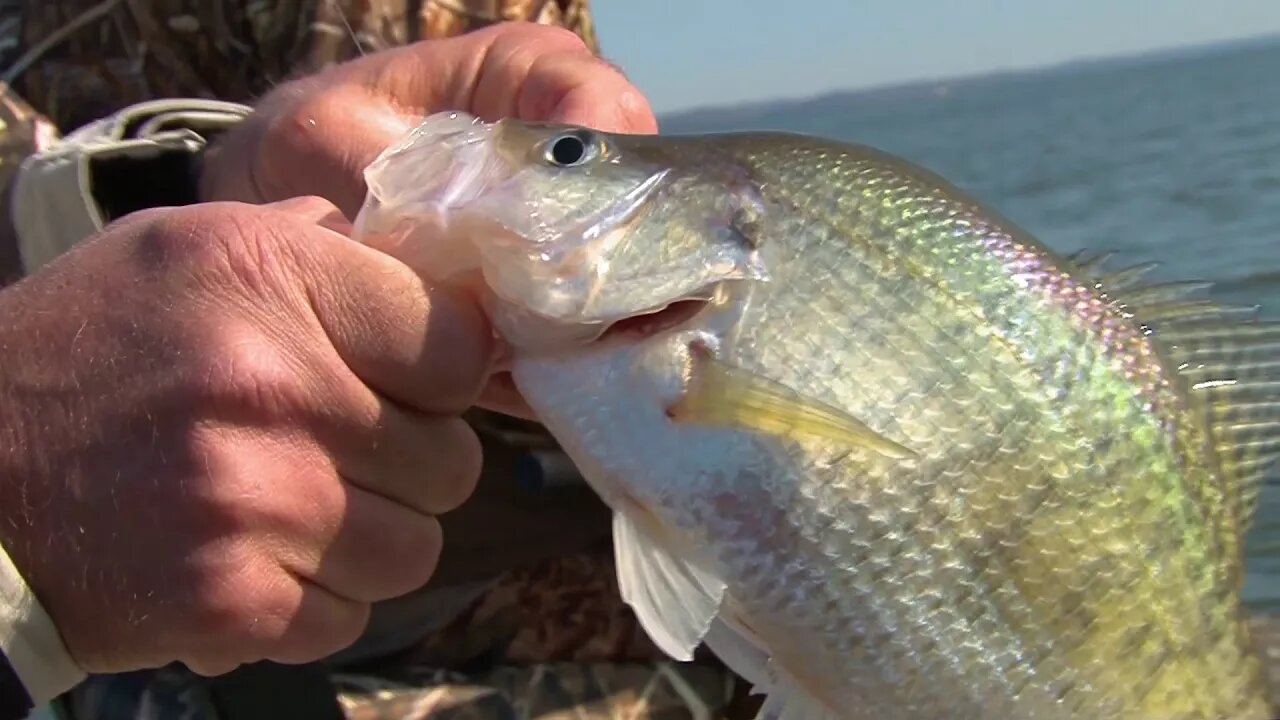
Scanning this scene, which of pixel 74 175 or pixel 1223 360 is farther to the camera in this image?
pixel 74 175

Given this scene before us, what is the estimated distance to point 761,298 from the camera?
1.48m

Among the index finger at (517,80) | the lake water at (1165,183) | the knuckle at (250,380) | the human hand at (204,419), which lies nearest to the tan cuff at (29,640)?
the human hand at (204,419)

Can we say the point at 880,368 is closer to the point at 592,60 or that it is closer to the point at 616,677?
the point at 592,60

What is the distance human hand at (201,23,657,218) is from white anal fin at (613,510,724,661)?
1.99 feet

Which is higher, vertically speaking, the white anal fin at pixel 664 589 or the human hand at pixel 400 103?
the human hand at pixel 400 103

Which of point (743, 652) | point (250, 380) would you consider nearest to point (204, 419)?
point (250, 380)

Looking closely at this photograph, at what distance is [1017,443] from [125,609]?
1018 millimetres

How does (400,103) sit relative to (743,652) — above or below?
above

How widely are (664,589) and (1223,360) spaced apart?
0.86m

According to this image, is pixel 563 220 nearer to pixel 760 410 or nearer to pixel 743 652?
pixel 760 410

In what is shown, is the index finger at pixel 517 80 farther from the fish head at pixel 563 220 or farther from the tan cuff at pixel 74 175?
the tan cuff at pixel 74 175

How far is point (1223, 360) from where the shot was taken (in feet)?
5.67

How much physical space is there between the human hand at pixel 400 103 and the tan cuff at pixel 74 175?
0.15 m

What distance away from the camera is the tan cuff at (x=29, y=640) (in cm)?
131
